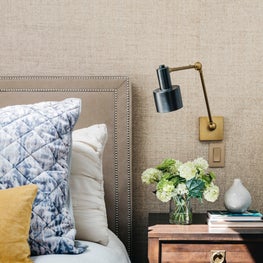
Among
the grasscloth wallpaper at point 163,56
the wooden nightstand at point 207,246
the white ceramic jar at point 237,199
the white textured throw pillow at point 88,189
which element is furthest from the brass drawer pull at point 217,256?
the grasscloth wallpaper at point 163,56

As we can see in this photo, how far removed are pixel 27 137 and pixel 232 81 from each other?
0.95 meters

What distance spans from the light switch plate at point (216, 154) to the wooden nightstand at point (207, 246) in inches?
18.4

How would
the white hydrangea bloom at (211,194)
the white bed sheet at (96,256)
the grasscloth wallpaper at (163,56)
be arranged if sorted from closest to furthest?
the white bed sheet at (96,256), the white hydrangea bloom at (211,194), the grasscloth wallpaper at (163,56)

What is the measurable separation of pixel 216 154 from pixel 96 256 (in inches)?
31.9

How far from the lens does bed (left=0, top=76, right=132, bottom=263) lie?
1.60 m

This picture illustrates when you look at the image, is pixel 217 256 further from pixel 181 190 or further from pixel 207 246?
pixel 181 190

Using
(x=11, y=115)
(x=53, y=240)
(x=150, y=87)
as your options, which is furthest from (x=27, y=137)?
(x=150, y=87)

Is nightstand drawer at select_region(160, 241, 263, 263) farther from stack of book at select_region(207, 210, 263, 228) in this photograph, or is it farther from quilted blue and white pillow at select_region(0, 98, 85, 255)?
quilted blue and white pillow at select_region(0, 98, 85, 255)

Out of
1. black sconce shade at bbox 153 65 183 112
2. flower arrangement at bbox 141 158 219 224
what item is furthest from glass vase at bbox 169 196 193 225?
black sconce shade at bbox 153 65 183 112

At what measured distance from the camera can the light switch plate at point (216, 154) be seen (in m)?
2.20

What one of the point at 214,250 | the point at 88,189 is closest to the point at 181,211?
the point at 214,250

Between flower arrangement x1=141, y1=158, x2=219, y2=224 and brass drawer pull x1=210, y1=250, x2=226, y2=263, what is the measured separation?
181mm

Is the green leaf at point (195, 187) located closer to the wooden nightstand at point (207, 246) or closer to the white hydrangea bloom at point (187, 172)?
the white hydrangea bloom at point (187, 172)

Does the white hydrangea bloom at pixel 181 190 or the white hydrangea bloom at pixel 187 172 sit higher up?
the white hydrangea bloom at pixel 187 172
